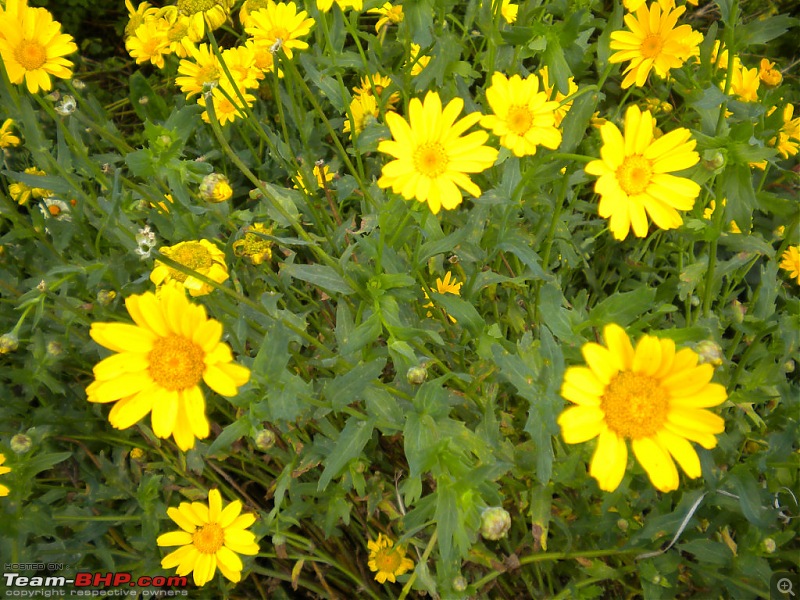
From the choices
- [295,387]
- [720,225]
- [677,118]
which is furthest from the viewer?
[677,118]

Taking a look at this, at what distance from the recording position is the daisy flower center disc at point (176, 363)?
156cm

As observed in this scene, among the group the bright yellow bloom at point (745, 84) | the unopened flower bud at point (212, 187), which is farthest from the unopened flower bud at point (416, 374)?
the bright yellow bloom at point (745, 84)

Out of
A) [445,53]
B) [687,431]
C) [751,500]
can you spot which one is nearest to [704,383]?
[687,431]

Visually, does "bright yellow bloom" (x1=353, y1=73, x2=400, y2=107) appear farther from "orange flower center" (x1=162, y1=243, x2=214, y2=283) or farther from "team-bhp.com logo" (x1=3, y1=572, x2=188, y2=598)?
"team-bhp.com logo" (x1=3, y1=572, x2=188, y2=598)

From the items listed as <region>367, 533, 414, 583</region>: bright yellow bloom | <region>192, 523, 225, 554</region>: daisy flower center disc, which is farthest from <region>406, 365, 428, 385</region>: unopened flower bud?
<region>192, 523, 225, 554</region>: daisy flower center disc

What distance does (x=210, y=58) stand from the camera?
311 centimetres

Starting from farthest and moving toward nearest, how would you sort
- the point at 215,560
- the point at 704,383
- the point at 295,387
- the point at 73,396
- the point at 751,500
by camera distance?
1. the point at 73,396
2. the point at 215,560
3. the point at 751,500
4. the point at 295,387
5. the point at 704,383

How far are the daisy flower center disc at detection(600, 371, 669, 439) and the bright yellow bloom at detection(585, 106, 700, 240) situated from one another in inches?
16.1

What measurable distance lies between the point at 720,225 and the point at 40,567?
3.25 meters

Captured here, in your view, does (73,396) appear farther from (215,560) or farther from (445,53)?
(445,53)

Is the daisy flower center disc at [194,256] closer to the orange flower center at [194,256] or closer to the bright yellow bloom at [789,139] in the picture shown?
the orange flower center at [194,256]

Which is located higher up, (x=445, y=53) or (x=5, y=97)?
(x=5, y=97)

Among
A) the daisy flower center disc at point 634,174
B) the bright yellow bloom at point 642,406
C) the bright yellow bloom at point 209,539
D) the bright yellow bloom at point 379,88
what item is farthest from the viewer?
the bright yellow bloom at point 379,88

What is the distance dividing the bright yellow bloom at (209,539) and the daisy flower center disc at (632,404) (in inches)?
58.1
